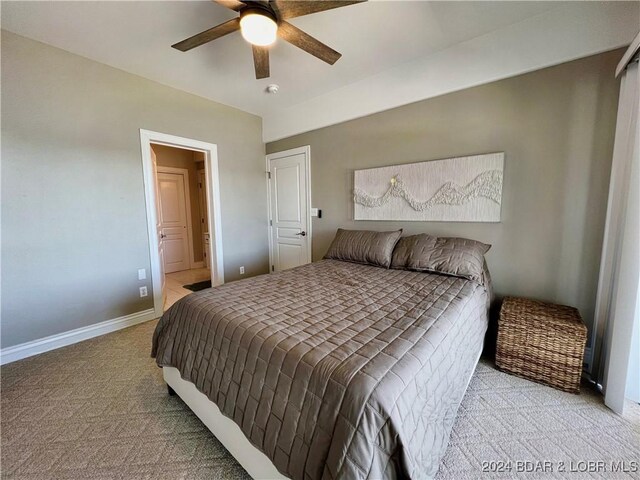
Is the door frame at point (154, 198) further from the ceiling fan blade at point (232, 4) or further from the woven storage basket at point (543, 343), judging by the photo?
the woven storage basket at point (543, 343)

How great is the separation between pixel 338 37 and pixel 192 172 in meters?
4.42

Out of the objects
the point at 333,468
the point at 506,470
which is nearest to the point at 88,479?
the point at 333,468

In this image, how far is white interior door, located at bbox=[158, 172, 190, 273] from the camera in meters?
5.12

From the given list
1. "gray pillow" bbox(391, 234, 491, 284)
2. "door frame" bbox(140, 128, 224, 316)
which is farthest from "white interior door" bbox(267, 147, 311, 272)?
"gray pillow" bbox(391, 234, 491, 284)

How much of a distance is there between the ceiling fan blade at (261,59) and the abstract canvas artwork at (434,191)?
1463mm

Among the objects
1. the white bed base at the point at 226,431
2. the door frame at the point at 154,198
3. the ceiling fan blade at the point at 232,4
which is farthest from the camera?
the door frame at the point at 154,198

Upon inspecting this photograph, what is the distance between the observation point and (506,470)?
4.06 ft

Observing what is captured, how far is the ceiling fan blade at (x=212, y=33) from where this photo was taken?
1.66 metres

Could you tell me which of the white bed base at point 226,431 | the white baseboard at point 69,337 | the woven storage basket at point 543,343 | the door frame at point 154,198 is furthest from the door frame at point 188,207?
the woven storage basket at point 543,343

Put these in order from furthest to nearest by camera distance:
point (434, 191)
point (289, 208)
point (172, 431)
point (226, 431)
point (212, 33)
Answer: point (289, 208)
point (434, 191)
point (212, 33)
point (172, 431)
point (226, 431)

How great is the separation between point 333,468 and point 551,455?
128cm

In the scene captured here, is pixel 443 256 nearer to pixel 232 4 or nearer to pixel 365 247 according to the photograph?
pixel 365 247

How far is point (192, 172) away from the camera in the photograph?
18.2ft

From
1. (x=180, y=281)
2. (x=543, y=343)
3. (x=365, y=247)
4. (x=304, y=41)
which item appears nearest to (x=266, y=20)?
(x=304, y=41)
